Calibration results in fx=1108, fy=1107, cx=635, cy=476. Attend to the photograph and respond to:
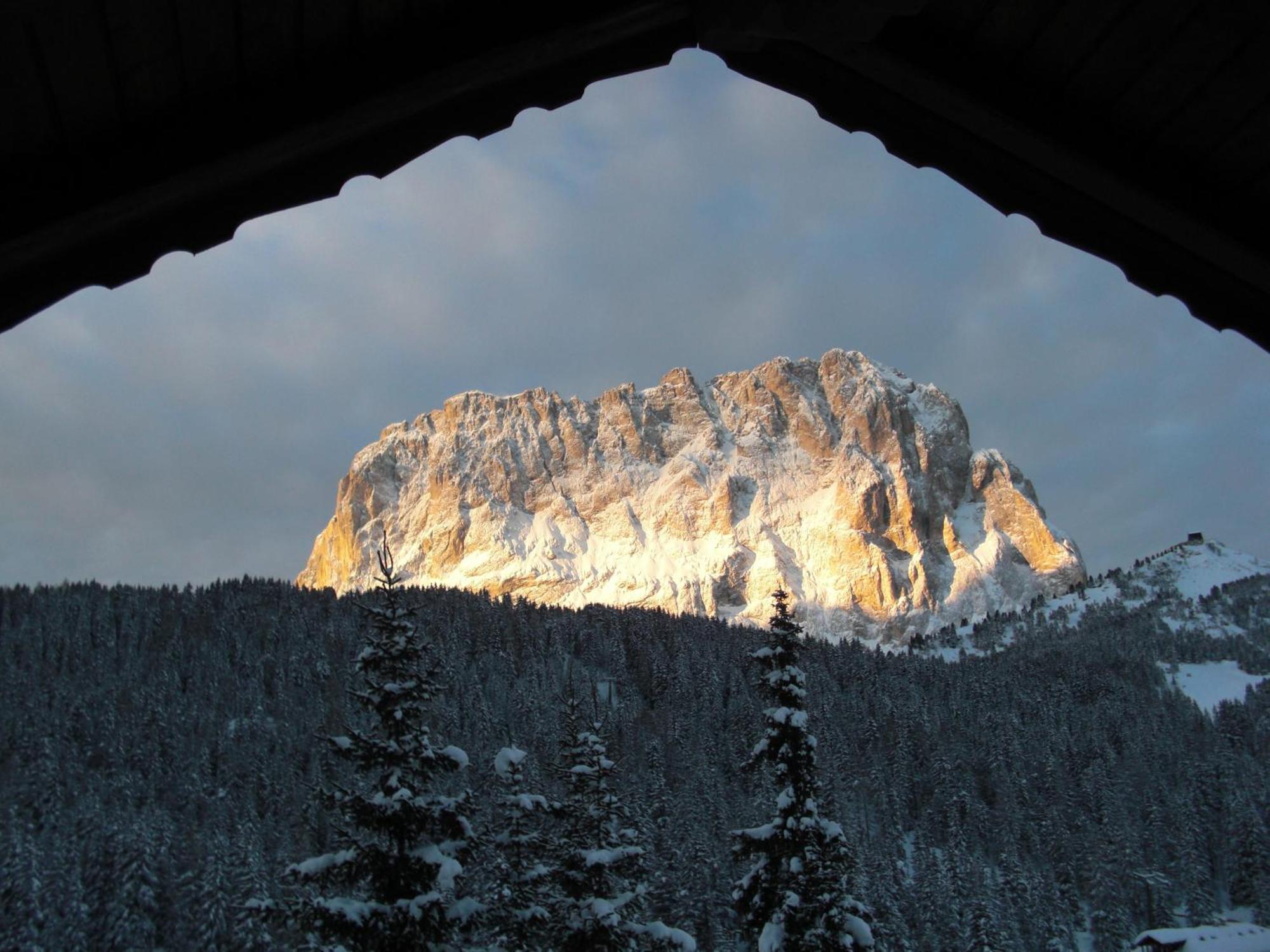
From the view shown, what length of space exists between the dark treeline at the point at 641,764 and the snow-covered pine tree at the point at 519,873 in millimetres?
5069

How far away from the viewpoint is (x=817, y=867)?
1680 centimetres

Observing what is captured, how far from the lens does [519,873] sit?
1852cm

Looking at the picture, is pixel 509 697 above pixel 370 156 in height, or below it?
above

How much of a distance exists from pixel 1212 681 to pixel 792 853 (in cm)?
15818

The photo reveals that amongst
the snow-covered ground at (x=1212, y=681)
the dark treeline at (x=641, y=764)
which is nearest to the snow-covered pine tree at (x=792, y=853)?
the dark treeline at (x=641, y=764)

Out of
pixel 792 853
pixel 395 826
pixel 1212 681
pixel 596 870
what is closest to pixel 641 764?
pixel 596 870

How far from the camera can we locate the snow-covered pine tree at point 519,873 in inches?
695

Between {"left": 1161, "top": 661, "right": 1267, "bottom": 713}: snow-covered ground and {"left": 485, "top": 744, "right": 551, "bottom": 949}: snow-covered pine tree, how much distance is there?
145 m

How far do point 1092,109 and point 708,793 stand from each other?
69.3 m

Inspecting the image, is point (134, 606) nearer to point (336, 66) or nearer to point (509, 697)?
point (509, 697)

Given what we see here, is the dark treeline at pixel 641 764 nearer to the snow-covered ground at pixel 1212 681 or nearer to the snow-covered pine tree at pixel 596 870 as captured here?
the snow-covered pine tree at pixel 596 870

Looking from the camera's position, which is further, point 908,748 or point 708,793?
point 908,748

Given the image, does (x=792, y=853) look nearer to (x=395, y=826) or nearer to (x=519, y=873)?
(x=519, y=873)

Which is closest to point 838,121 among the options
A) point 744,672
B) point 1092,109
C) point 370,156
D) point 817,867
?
point 1092,109
